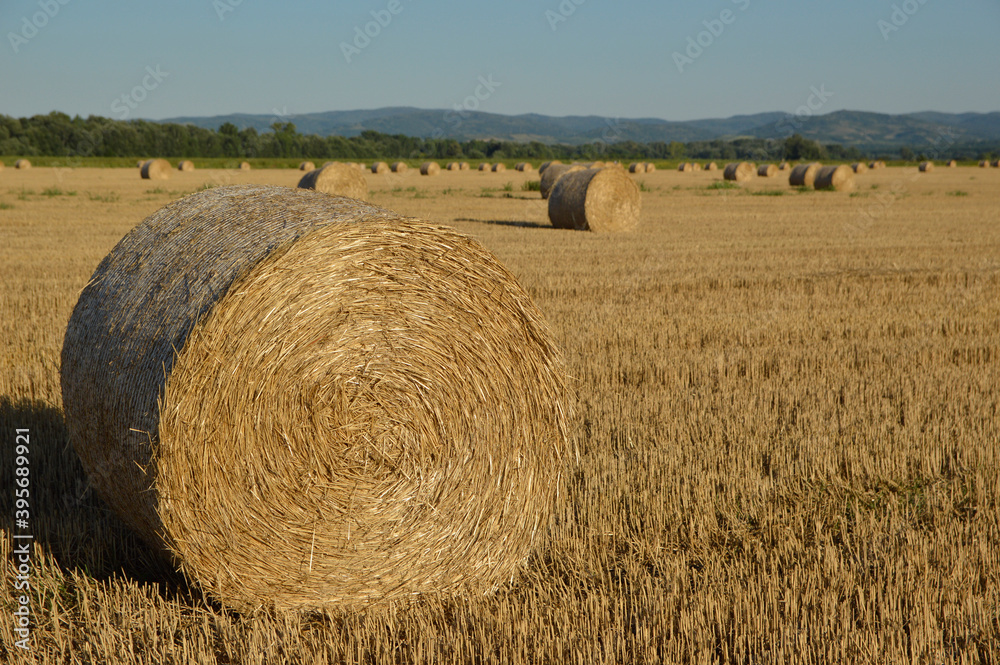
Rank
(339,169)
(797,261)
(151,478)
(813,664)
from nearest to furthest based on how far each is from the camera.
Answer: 1. (813,664)
2. (151,478)
3. (797,261)
4. (339,169)

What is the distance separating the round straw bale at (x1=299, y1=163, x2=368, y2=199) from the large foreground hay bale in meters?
19.2

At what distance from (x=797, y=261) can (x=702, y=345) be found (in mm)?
6081

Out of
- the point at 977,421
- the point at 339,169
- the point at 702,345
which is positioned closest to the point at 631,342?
the point at 702,345

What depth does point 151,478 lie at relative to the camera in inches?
137

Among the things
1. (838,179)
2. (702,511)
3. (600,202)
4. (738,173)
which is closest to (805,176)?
(838,179)

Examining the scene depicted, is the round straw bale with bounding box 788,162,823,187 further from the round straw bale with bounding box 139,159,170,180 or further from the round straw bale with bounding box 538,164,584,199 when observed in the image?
the round straw bale with bounding box 139,159,170,180

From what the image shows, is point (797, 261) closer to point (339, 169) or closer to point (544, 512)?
point (544, 512)

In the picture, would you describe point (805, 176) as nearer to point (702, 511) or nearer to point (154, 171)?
point (154, 171)

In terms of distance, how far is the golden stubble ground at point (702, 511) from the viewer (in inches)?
134

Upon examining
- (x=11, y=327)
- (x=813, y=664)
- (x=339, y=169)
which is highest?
(x=339, y=169)

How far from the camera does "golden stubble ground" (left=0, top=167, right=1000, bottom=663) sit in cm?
340

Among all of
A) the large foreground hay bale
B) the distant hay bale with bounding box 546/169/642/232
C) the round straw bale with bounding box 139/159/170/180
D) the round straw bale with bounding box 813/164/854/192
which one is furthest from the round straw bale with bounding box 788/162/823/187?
the large foreground hay bale

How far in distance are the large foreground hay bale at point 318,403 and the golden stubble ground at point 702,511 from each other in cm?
26

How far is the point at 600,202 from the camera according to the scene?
1877 cm
